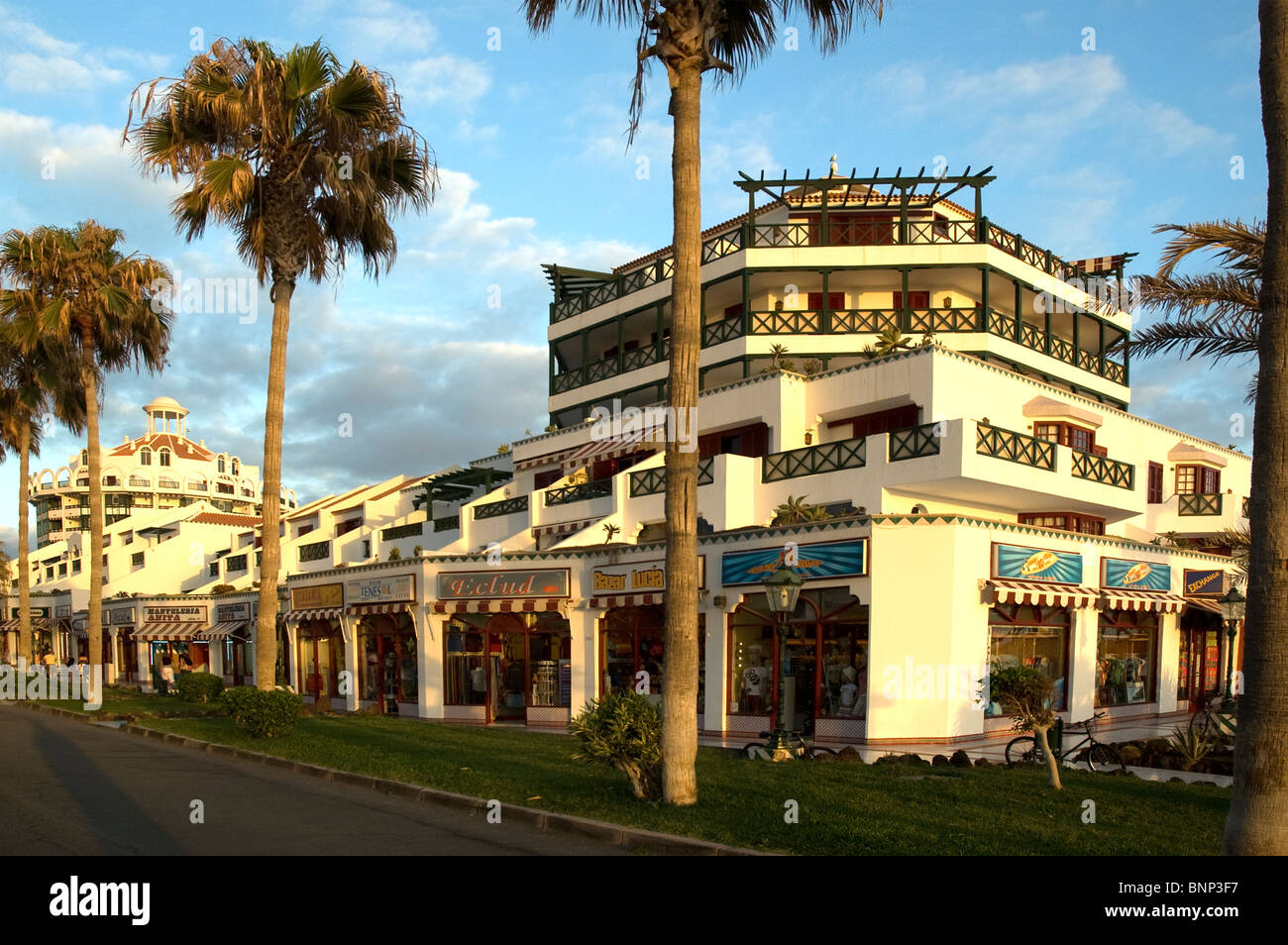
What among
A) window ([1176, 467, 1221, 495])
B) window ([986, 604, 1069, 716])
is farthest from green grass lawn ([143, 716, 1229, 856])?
window ([1176, 467, 1221, 495])

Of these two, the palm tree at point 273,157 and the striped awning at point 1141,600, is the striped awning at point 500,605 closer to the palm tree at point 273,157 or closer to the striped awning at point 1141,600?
the palm tree at point 273,157

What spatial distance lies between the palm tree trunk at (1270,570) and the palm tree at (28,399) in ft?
109

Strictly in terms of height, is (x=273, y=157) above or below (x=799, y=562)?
above

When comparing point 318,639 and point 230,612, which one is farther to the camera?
point 230,612

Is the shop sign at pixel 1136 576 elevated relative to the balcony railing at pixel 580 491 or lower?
lower

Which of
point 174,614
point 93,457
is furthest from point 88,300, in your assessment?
point 174,614

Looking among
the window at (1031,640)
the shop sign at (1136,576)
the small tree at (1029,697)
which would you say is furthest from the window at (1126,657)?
the small tree at (1029,697)

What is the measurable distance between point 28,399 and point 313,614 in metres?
14.9

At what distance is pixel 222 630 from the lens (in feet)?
131

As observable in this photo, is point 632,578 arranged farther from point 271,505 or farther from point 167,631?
point 167,631

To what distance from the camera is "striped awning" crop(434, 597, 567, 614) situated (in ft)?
80.9

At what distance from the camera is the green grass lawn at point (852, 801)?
9.27 meters

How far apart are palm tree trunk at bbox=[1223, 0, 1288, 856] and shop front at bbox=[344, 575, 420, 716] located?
21891mm
